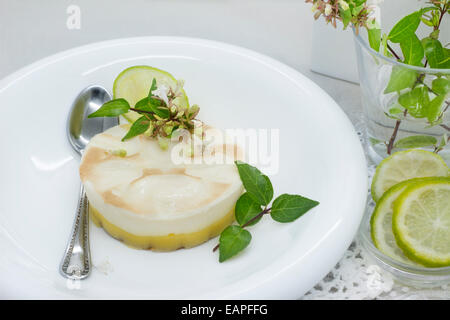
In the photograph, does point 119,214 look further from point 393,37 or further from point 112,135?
point 393,37

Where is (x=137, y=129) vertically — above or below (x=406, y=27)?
below

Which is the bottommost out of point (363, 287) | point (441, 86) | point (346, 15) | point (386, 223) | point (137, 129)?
point (363, 287)

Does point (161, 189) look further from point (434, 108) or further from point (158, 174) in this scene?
point (434, 108)

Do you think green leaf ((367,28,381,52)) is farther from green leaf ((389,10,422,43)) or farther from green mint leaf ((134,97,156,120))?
green mint leaf ((134,97,156,120))

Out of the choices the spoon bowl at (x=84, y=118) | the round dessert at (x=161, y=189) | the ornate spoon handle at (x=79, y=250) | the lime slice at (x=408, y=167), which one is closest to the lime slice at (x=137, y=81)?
the spoon bowl at (x=84, y=118)

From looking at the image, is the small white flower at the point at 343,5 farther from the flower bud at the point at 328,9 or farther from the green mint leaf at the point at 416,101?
the green mint leaf at the point at 416,101

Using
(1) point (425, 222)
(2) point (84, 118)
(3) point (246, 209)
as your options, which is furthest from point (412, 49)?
(2) point (84, 118)

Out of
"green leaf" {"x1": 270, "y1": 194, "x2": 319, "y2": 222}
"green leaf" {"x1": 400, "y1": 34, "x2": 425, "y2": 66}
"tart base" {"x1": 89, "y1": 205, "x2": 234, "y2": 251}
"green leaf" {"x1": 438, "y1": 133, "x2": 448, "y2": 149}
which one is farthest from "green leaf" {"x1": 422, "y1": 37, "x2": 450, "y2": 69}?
"tart base" {"x1": 89, "y1": 205, "x2": 234, "y2": 251}

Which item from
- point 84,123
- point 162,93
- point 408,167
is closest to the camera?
point 408,167
